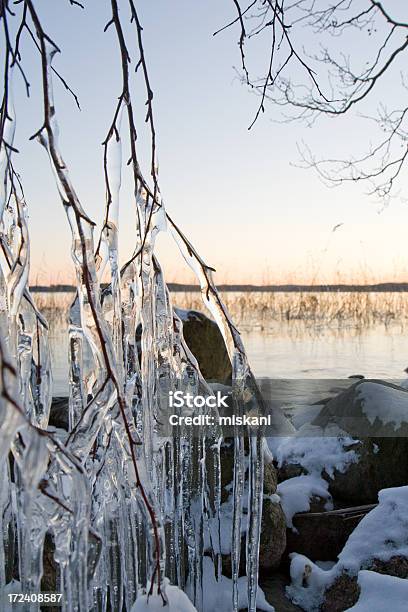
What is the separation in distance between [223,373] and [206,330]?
45 centimetres

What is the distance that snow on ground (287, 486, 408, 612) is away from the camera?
3.23 metres

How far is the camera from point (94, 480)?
1440mm

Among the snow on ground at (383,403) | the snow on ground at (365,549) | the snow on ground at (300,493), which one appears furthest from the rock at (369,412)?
the snow on ground at (365,549)

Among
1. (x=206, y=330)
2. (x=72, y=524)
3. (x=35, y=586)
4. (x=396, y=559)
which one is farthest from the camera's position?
(x=206, y=330)

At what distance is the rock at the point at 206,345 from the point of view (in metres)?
6.16

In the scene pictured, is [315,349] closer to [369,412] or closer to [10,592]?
[369,412]

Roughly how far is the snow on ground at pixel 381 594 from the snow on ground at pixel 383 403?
1.82 metres

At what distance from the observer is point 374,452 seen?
454 cm

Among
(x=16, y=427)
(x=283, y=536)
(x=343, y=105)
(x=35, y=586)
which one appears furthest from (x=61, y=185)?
(x=283, y=536)

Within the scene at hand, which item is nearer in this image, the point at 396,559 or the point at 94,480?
the point at 94,480

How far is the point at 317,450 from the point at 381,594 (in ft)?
6.83

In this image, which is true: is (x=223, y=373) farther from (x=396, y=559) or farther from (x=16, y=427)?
(x=16, y=427)

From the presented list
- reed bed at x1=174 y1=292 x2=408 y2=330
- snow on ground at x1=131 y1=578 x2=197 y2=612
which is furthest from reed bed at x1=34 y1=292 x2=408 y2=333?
snow on ground at x1=131 y1=578 x2=197 y2=612

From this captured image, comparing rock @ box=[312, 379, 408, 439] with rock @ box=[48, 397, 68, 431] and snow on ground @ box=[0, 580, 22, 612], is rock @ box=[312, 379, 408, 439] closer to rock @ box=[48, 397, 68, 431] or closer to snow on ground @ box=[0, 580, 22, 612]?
rock @ box=[48, 397, 68, 431]
